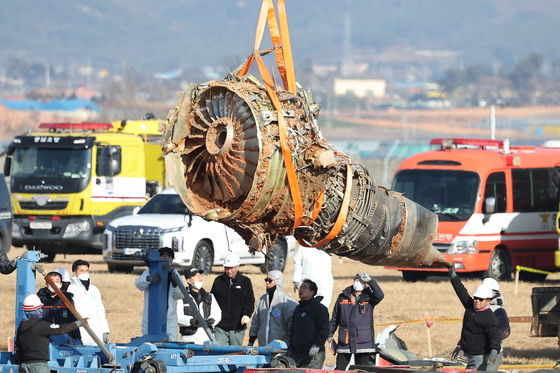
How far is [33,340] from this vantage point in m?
13.8

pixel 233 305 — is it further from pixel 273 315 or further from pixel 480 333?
pixel 480 333

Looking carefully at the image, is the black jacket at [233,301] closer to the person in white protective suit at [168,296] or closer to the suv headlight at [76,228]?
the person in white protective suit at [168,296]

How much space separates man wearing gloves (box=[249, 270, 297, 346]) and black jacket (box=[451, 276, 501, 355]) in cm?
182

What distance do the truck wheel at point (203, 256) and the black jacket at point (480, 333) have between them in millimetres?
13870

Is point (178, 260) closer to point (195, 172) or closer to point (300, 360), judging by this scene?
point (300, 360)

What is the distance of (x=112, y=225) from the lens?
29.5 m

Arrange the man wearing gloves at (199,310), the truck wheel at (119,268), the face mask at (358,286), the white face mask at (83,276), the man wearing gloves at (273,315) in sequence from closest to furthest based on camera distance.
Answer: the man wearing gloves at (273,315) → the man wearing gloves at (199,310) → the face mask at (358,286) → the white face mask at (83,276) → the truck wheel at (119,268)

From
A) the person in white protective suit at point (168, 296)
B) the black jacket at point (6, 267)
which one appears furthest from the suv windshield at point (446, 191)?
the black jacket at point (6, 267)

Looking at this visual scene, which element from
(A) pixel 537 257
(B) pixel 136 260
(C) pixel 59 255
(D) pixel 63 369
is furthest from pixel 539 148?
(D) pixel 63 369

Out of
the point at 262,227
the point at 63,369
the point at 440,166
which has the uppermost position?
the point at 440,166

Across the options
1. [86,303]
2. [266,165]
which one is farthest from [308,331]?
[266,165]

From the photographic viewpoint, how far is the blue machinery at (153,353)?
13727mm

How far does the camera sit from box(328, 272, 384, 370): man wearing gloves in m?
15.6

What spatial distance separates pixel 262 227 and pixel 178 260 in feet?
52.1
